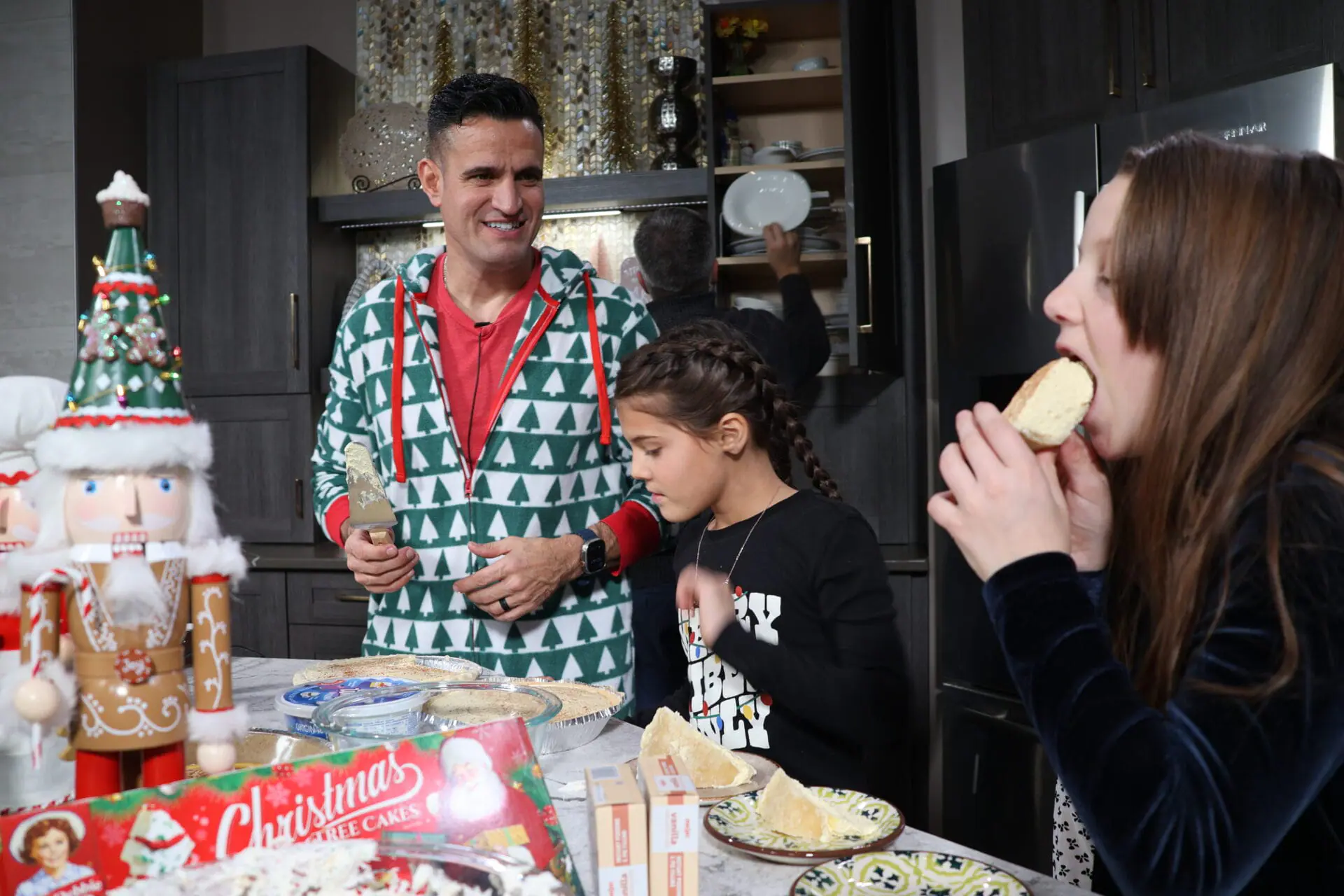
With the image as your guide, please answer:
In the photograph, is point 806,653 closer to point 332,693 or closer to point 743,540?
point 743,540

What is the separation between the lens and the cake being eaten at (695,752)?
40.7 inches

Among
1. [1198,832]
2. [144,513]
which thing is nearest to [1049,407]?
[1198,832]

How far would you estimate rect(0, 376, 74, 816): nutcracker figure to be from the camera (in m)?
0.83

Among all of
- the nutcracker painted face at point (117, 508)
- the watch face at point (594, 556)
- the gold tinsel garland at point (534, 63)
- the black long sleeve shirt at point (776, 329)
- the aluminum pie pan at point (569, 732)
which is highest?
the gold tinsel garland at point (534, 63)

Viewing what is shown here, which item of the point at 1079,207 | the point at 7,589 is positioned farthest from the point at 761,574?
the point at 1079,207

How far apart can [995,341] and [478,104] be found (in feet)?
4.86

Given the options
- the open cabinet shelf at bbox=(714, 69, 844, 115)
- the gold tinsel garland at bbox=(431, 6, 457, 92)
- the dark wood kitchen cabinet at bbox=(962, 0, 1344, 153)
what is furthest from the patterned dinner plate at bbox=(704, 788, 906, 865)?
the gold tinsel garland at bbox=(431, 6, 457, 92)

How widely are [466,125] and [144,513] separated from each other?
4.03 feet

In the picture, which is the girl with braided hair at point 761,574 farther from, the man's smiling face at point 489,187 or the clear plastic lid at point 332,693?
the clear plastic lid at point 332,693

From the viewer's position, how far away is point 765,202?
3.11 m

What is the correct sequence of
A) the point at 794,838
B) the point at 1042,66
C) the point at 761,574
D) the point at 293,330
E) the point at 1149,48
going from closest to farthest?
the point at 794,838 → the point at 761,574 → the point at 1149,48 → the point at 1042,66 → the point at 293,330

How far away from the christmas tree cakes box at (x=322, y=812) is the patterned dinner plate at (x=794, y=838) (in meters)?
0.23

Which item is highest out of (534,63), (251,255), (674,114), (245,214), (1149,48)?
(534,63)

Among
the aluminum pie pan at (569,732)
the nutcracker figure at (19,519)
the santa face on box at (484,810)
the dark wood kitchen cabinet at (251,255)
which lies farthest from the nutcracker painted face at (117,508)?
the dark wood kitchen cabinet at (251,255)
